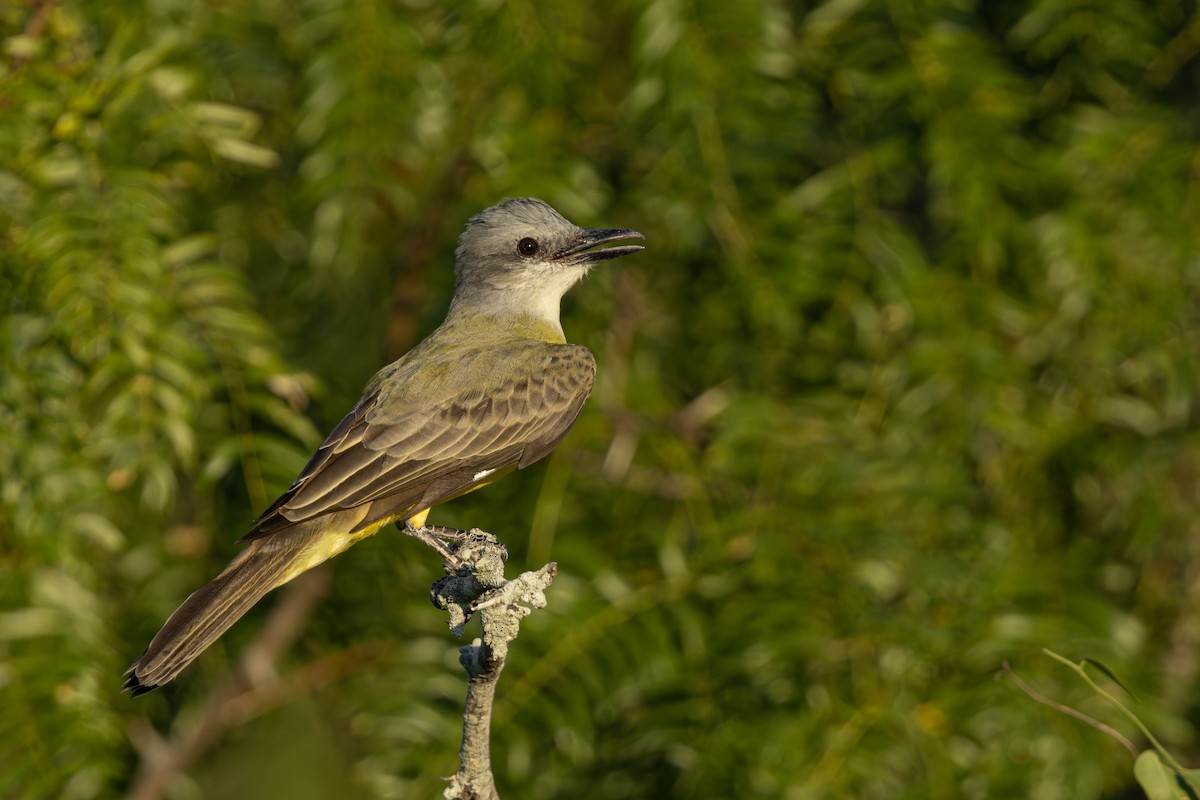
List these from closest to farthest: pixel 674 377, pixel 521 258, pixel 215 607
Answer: pixel 215 607
pixel 521 258
pixel 674 377

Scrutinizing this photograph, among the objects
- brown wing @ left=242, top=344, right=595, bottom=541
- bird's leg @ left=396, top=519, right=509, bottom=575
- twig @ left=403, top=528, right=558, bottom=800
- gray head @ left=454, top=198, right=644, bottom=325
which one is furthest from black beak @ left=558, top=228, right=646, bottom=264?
twig @ left=403, top=528, right=558, bottom=800

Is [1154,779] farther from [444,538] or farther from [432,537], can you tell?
[444,538]

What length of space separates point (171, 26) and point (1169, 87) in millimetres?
3625

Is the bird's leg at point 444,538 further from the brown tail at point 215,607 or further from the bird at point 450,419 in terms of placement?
the brown tail at point 215,607

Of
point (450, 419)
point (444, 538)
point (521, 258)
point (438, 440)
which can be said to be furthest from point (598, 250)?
point (444, 538)

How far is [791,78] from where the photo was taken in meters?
5.32

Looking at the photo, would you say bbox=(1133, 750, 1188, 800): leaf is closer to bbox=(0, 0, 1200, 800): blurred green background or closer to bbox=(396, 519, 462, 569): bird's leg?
bbox=(0, 0, 1200, 800): blurred green background

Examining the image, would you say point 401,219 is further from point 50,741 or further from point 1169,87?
point 1169,87

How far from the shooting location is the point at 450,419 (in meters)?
4.73

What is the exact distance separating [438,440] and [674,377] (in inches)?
59.8

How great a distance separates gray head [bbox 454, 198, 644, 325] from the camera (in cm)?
534

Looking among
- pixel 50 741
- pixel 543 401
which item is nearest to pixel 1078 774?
pixel 543 401

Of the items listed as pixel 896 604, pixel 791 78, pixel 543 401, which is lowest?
pixel 896 604

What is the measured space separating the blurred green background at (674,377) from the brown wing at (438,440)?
235 mm
